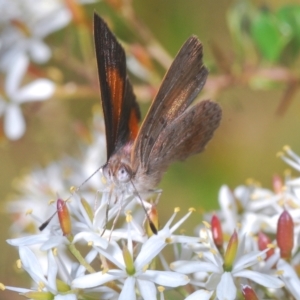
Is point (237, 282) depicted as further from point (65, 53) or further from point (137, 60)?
point (65, 53)

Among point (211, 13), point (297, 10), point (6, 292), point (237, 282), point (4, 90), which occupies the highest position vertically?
point (211, 13)

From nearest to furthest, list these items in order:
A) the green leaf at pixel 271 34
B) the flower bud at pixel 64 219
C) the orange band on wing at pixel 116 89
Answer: the flower bud at pixel 64 219
the orange band on wing at pixel 116 89
the green leaf at pixel 271 34

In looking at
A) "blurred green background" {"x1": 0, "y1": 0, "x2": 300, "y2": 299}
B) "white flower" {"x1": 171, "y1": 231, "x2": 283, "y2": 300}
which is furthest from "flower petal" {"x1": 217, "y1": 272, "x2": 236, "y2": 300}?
"blurred green background" {"x1": 0, "y1": 0, "x2": 300, "y2": 299}

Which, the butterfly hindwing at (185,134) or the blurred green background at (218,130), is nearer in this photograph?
the butterfly hindwing at (185,134)

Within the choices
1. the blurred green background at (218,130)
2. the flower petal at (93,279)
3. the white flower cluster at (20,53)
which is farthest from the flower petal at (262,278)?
the white flower cluster at (20,53)

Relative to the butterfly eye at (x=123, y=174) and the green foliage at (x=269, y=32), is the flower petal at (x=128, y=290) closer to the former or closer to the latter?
the butterfly eye at (x=123, y=174)

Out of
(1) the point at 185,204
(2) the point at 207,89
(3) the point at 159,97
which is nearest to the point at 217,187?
(1) the point at 185,204
